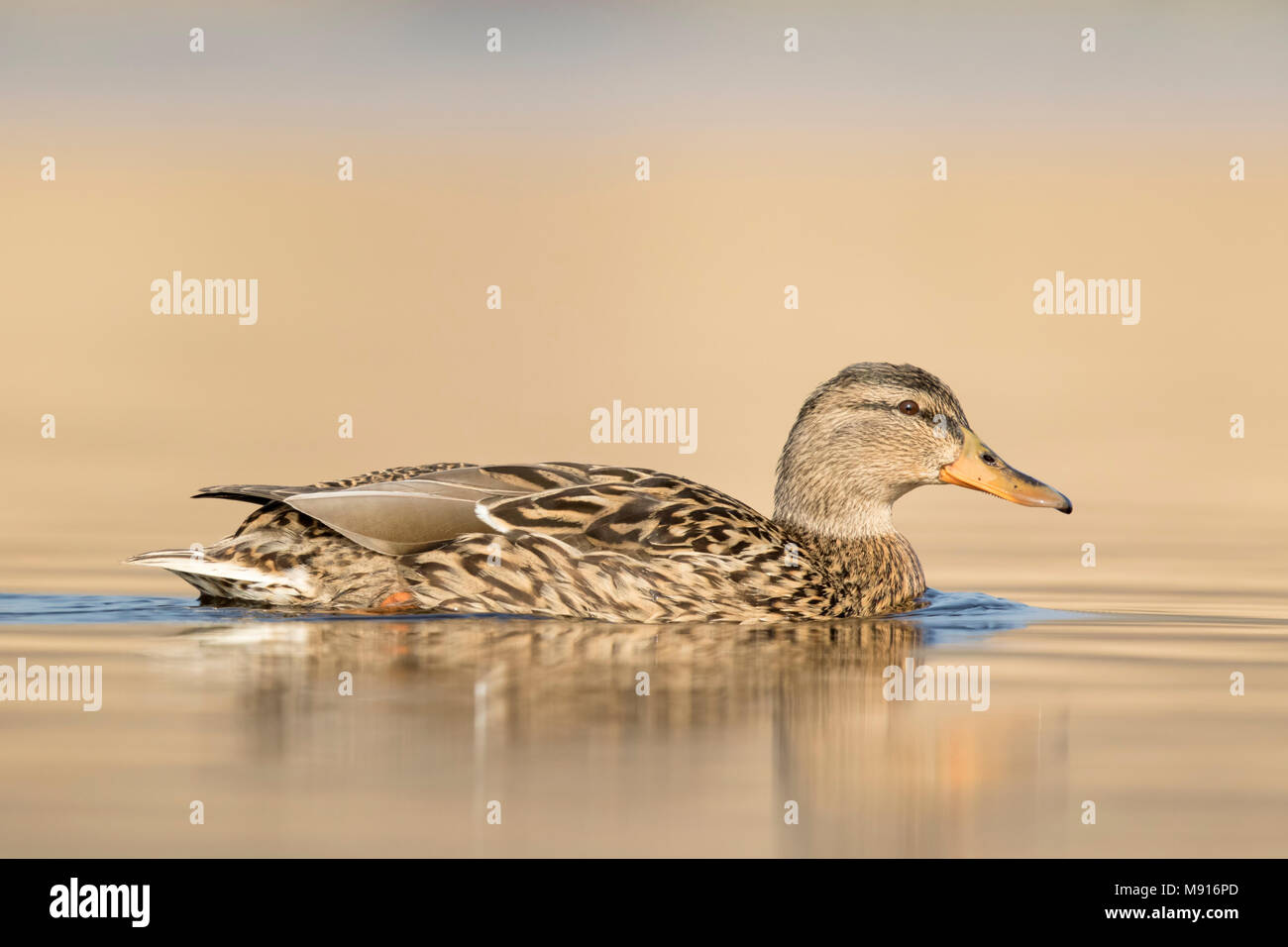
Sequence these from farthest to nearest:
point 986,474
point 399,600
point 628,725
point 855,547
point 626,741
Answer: point 986,474, point 855,547, point 399,600, point 628,725, point 626,741

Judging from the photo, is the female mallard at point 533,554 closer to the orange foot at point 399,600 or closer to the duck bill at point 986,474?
the orange foot at point 399,600

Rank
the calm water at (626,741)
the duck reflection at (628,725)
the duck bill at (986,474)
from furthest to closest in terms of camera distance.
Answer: the duck bill at (986,474), the duck reflection at (628,725), the calm water at (626,741)

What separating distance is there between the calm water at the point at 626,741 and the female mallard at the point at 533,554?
9.2 inches

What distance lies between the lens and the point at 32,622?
10492 millimetres

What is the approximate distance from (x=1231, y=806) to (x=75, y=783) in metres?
3.89

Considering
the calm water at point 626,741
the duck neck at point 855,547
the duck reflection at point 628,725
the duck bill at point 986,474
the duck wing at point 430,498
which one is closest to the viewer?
the calm water at point 626,741

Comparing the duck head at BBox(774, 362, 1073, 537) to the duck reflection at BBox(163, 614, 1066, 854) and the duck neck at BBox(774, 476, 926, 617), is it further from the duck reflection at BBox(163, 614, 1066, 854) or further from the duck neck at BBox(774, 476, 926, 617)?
the duck reflection at BBox(163, 614, 1066, 854)

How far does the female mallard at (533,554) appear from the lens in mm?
10672

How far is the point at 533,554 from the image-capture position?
10.8m

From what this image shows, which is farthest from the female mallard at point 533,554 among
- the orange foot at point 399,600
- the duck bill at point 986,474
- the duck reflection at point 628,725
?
the duck reflection at point 628,725

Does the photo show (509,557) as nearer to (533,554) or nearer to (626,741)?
(533,554)

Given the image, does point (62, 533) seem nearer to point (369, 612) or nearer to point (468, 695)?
point (369, 612)

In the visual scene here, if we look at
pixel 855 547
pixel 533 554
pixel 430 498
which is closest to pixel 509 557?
pixel 533 554

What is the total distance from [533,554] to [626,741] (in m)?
3.17
